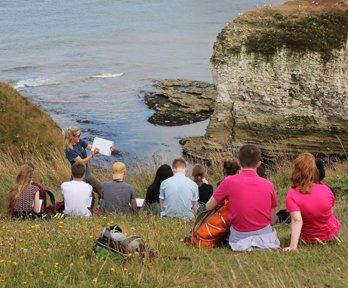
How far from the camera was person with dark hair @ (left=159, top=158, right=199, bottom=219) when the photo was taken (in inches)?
421

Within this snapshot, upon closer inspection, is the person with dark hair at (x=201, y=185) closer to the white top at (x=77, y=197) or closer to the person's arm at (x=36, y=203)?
the white top at (x=77, y=197)

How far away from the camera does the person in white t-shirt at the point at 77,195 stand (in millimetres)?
10914

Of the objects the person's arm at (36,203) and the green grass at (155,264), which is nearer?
the green grass at (155,264)

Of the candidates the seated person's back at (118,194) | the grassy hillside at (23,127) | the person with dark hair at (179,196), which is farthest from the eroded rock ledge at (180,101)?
the person with dark hair at (179,196)

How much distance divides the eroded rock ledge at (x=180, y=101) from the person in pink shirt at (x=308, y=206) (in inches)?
1060

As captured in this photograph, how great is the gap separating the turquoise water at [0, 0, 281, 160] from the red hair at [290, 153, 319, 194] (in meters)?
21.0

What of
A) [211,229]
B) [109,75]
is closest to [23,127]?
[211,229]

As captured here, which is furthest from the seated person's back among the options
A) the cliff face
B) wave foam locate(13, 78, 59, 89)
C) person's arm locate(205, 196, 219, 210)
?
wave foam locate(13, 78, 59, 89)

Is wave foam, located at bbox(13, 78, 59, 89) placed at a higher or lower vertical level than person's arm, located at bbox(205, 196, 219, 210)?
lower

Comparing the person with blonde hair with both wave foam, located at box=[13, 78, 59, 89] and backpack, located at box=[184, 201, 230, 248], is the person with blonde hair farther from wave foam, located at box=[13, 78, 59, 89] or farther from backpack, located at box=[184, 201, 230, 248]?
wave foam, located at box=[13, 78, 59, 89]

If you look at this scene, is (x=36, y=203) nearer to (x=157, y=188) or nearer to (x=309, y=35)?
(x=157, y=188)

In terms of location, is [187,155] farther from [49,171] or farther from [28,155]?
[49,171]

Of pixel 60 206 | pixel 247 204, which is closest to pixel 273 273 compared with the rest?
pixel 247 204

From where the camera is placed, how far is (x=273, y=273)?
6980 millimetres
